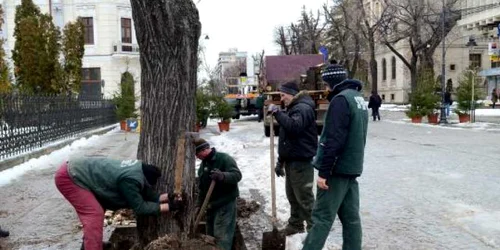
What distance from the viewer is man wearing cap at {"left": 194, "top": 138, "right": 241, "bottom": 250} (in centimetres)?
497

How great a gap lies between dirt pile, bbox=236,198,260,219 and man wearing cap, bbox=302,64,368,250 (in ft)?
5.37

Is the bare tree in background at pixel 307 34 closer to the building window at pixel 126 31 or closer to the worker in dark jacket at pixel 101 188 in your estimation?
the building window at pixel 126 31

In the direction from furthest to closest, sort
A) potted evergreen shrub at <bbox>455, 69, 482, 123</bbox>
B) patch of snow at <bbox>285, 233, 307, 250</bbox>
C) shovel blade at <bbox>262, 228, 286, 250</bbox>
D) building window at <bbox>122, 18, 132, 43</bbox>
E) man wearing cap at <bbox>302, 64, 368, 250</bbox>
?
1. building window at <bbox>122, 18, 132, 43</bbox>
2. potted evergreen shrub at <bbox>455, 69, 482, 123</bbox>
3. patch of snow at <bbox>285, 233, 307, 250</bbox>
4. shovel blade at <bbox>262, 228, 286, 250</bbox>
5. man wearing cap at <bbox>302, 64, 368, 250</bbox>

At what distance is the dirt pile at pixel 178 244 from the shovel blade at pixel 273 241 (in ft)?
2.13

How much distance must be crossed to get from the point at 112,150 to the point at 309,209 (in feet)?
36.2

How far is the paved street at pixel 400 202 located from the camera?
5.64m

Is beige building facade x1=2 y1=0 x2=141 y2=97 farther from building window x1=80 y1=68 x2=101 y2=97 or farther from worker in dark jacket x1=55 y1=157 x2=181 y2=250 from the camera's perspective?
worker in dark jacket x1=55 y1=157 x2=181 y2=250

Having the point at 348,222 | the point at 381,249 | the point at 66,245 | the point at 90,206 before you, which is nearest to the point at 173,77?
the point at 90,206

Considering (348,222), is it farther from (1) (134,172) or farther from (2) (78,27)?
(2) (78,27)

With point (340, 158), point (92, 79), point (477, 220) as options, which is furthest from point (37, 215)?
point (92, 79)

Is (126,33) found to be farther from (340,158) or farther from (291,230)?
(340,158)

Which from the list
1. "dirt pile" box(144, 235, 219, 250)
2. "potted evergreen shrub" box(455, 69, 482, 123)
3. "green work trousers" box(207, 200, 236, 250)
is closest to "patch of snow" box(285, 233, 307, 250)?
"green work trousers" box(207, 200, 236, 250)

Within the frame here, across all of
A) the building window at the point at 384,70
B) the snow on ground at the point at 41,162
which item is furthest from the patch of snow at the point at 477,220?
the building window at the point at 384,70

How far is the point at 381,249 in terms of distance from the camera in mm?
5270
